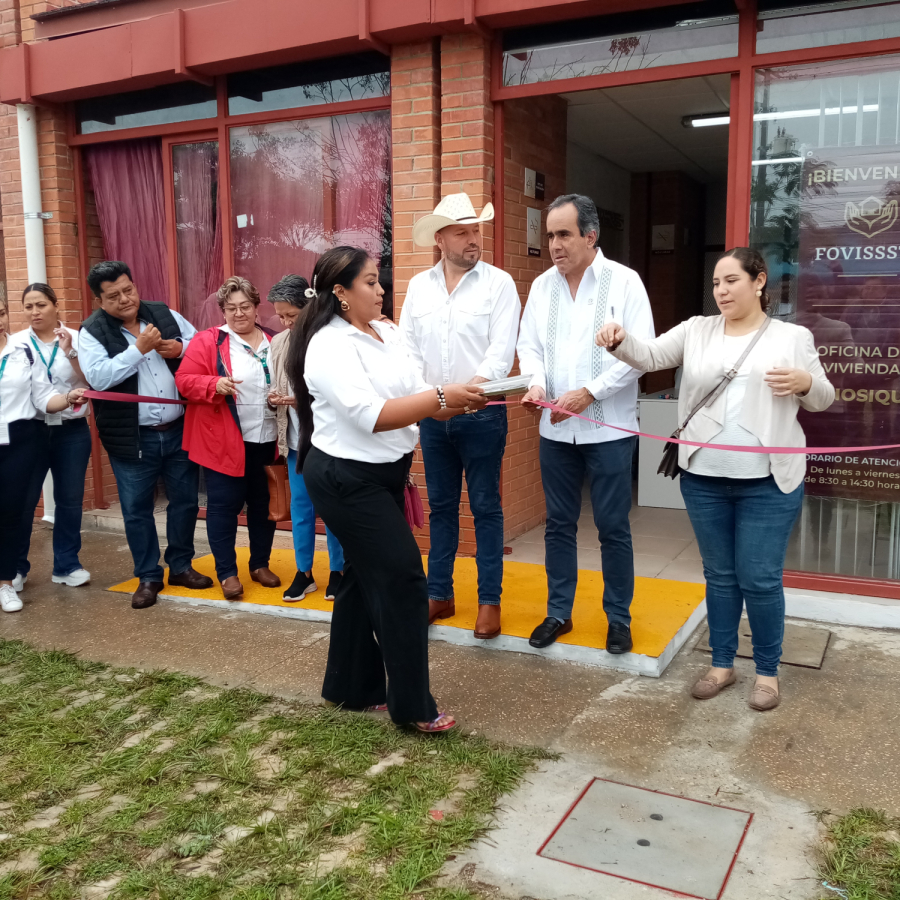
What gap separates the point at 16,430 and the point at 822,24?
16.6 feet

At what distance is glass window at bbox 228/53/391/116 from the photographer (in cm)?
614

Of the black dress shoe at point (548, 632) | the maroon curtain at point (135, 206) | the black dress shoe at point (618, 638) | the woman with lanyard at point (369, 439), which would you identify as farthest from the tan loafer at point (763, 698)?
the maroon curtain at point (135, 206)

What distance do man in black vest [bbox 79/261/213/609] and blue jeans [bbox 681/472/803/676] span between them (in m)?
3.12

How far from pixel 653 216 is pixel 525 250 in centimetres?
557

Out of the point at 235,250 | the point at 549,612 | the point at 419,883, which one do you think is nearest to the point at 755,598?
the point at 549,612

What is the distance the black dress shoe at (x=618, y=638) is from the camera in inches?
168

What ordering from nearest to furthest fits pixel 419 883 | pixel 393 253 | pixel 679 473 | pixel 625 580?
pixel 419 883
pixel 679 473
pixel 625 580
pixel 393 253

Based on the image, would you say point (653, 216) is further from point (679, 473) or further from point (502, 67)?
point (679, 473)

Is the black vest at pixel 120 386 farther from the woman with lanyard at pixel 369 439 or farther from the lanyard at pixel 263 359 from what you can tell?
the woman with lanyard at pixel 369 439

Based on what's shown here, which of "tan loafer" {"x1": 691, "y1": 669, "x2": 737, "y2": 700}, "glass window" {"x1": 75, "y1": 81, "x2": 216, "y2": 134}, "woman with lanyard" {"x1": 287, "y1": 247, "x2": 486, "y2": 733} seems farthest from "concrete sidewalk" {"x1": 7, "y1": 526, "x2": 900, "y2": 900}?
"glass window" {"x1": 75, "y1": 81, "x2": 216, "y2": 134}

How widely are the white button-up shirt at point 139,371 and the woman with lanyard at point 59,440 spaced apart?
0.30m

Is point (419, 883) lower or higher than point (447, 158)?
lower

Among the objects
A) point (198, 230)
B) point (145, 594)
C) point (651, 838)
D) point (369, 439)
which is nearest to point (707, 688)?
point (651, 838)

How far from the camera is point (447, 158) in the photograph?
5762 mm
